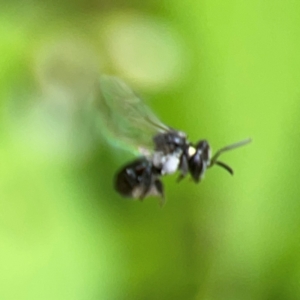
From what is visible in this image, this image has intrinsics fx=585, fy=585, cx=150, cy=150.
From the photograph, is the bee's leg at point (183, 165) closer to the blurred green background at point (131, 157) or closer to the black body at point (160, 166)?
the black body at point (160, 166)

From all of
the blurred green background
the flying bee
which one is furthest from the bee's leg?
the blurred green background

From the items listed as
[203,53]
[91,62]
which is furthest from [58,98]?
[203,53]

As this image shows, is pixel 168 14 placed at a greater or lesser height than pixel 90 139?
greater

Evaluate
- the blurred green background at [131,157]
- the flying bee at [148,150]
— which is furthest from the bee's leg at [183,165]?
the blurred green background at [131,157]

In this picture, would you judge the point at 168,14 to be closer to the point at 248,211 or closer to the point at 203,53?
the point at 203,53
